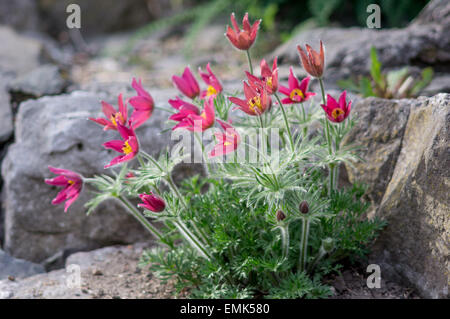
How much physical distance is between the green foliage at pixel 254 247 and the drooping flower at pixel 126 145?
39 cm

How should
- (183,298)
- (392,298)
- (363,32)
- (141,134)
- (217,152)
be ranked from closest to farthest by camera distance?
(217,152) < (392,298) < (183,298) < (141,134) < (363,32)

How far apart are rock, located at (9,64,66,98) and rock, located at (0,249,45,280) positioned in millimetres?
1231

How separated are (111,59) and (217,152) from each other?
12.9ft

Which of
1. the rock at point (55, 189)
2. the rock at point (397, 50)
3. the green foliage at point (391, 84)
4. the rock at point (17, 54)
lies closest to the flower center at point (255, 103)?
the rock at point (55, 189)

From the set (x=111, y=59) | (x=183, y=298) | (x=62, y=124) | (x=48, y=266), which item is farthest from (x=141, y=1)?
(x=183, y=298)

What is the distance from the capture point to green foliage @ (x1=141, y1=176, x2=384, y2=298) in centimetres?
193

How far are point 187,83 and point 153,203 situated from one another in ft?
1.95

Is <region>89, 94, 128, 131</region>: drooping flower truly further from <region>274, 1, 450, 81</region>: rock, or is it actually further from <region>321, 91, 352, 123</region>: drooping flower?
<region>274, 1, 450, 81</region>: rock

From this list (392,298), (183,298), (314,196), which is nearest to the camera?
(314,196)

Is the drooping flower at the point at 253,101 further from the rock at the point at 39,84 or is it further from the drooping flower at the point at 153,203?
the rock at the point at 39,84

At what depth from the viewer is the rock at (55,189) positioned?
8.82ft

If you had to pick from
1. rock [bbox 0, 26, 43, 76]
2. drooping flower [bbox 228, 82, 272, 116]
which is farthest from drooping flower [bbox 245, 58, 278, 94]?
rock [bbox 0, 26, 43, 76]
